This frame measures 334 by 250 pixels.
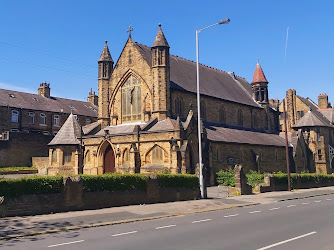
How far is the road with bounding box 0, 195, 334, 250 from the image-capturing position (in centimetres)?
1012

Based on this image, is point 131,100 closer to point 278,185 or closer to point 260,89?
point 278,185

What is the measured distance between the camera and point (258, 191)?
3144 cm

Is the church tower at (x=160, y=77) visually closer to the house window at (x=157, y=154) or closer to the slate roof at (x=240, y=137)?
the house window at (x=157, y=154)

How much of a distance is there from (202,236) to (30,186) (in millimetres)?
8762

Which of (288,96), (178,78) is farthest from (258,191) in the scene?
(288,96)

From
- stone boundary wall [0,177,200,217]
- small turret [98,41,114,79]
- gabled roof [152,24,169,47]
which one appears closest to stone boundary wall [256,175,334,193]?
stone boundary wall [0,177,200,217]

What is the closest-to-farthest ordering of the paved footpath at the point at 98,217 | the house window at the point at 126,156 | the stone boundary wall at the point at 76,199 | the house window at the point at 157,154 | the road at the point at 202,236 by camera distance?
the road at the point at 202,236 < the paved footpath at the point at 98,217 < the stone boundary wall at the point at 76,199 < the house window at the point at 157,154 < the house window at the point at 126,156

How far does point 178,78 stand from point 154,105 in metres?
6.36

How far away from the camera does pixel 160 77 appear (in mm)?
36094

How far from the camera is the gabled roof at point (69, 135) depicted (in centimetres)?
3850

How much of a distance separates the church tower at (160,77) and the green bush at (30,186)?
1963 cm

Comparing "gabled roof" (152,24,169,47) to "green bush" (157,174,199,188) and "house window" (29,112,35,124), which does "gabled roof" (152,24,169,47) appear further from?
"house window" (29,112,35,124)

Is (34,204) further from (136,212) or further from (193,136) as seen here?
(193,136)

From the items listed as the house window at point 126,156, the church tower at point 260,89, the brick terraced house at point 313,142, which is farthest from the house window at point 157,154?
the church tower at point 260,89
